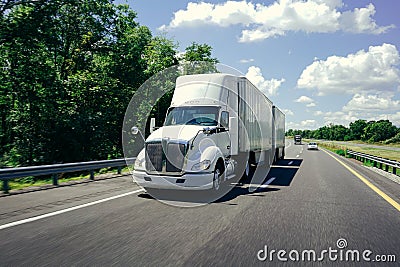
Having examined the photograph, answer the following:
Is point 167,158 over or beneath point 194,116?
beneath

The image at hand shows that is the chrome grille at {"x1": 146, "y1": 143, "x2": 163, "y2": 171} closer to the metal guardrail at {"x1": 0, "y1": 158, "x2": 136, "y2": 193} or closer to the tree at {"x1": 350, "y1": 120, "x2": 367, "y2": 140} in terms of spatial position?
the metal guardrail at {"x1": 0, "y1": 158, "x2": 136, "y2": 193}

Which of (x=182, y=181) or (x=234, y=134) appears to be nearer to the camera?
(x=182, y=181)

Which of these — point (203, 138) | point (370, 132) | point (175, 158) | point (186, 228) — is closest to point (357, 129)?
point (370, 132)

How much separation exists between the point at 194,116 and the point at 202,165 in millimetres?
2072

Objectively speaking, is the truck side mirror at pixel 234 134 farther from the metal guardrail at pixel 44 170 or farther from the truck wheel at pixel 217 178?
the metal guardrail at pixel 44 170

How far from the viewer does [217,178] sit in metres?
9.38

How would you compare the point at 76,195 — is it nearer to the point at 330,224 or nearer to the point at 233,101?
the point at 233,101

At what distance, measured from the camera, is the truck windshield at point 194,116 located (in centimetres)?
1002

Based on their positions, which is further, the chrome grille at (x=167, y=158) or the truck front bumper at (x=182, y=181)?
the chrome grille at (x=167, y=158)

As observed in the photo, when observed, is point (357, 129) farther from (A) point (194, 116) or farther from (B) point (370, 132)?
(A) point (194, 116)

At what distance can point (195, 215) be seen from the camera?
689cm

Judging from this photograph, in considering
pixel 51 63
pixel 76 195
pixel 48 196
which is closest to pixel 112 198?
pixel 76 195

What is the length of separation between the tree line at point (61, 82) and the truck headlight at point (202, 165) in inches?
341

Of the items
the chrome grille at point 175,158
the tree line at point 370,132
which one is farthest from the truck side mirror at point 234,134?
the tree line at point 370,132
